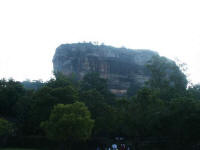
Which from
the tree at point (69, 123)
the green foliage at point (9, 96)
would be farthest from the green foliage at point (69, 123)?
the green foliage at point (9, 96)

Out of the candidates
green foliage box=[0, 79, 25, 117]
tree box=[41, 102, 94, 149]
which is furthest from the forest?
green foliage box=[0, 79, 25, 117]

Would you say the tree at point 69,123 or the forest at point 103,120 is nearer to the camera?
the tree at point 69,123

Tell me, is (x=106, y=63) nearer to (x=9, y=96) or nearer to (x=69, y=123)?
(x=9, y=96)

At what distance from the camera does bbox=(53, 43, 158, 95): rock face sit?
7394 centimetres

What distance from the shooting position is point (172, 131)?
1251 inches

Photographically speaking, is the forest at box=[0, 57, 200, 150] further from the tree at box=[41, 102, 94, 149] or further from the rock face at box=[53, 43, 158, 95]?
the rock face at box=[53, 43, 158, 95]

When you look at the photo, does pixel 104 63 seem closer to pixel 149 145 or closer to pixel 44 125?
pixel 149 145

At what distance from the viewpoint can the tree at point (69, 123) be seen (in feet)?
85.2

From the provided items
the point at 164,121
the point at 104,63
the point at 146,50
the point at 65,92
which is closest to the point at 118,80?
the point at 104,63

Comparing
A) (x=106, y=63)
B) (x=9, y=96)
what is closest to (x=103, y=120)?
(x=9, y=96)

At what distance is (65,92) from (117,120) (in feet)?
25.1

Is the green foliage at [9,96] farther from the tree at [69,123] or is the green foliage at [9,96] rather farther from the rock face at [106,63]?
the rock face at [106,63]

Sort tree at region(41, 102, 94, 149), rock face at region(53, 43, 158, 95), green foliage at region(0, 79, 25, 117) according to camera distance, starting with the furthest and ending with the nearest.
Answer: rock face at region(53, 43, 158, 95) → green foliage at region(0, 79, 25, 117) → tree at region(41, 102, 94, 149)

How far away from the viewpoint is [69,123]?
25.9 metres
